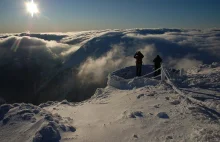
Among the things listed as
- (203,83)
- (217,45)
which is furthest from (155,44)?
(203,83)

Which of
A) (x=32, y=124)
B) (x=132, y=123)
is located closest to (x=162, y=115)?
(x=132, y=123)

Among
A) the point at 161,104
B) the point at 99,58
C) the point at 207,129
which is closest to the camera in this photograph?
the point at 207,129

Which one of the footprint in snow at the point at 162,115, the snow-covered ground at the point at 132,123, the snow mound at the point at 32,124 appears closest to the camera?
the snow-covered ground at the point at 132,123

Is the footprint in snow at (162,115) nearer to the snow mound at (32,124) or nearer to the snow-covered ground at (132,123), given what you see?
the snow-covered ground at (132,123)

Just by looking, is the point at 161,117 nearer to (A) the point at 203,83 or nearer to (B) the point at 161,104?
(B) the point at 161,104

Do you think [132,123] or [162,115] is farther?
[162,115]

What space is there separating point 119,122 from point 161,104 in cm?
208

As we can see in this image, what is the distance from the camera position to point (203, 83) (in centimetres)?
1155

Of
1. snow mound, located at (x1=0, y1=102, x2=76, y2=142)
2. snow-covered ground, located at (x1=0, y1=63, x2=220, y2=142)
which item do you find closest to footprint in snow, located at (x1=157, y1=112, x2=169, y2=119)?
snow-covered ground, located at (x1=0, y1=63, x2=220, y2=142)

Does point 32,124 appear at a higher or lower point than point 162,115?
lower

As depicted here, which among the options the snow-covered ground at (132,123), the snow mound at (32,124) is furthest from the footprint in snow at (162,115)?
the snow mound at (32,124)

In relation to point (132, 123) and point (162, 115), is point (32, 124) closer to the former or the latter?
point (132, 123)

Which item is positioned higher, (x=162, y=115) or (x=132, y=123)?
(x=162, y=115)

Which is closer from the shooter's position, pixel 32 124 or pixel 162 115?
pixel 32 124
